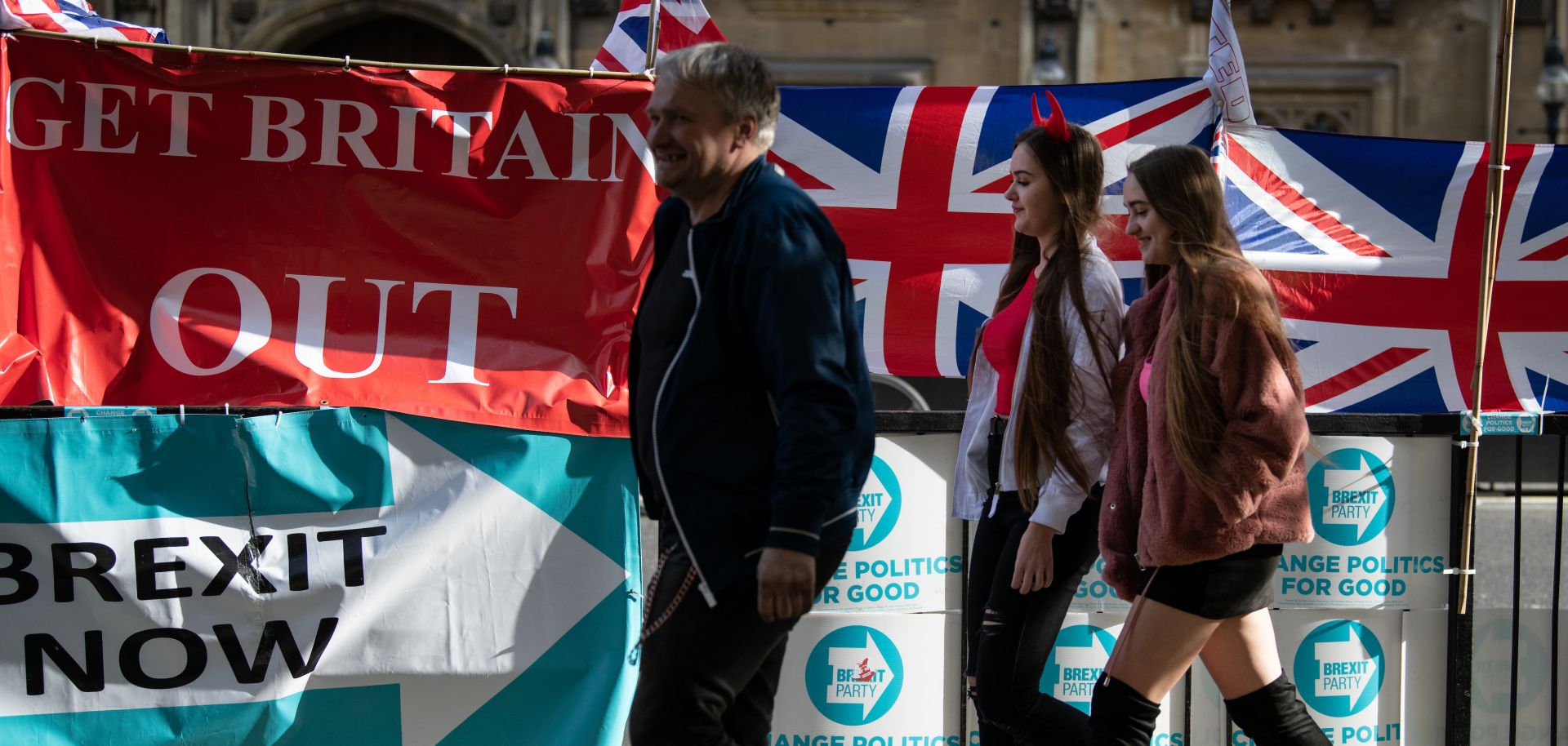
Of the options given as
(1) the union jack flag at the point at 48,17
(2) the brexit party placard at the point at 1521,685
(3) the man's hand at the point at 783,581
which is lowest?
(2) the brexit party placard at the point at 1521,685

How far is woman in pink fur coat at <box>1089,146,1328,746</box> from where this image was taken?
312 centimetres

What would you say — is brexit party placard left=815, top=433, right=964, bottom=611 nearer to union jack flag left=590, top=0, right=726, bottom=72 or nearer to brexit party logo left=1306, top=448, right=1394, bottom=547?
brexit party logo left=1306, top=448, right=1394, bottom=547

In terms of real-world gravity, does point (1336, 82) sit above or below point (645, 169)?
above

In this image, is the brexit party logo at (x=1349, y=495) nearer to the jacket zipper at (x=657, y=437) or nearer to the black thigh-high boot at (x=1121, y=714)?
the black thigh-high boot at (x=1121, y=714)

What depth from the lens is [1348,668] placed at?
4.12m

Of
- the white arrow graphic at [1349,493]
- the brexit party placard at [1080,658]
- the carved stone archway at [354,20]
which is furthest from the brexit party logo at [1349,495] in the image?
the carved stone archway at [354,20]

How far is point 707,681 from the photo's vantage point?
2.51 metres

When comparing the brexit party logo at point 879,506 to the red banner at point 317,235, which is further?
the brexit party logo at point 879,506

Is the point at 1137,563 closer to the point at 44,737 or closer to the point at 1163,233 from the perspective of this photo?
the point at 1163,233

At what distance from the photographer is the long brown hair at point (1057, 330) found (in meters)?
3.32

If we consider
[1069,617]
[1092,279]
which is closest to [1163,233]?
[1092,279]

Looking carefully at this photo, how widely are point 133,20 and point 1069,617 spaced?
1509 centimetres

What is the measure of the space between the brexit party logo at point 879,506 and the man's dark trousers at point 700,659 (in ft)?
4.73

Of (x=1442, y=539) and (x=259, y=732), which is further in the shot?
(x=1442, y=539)
